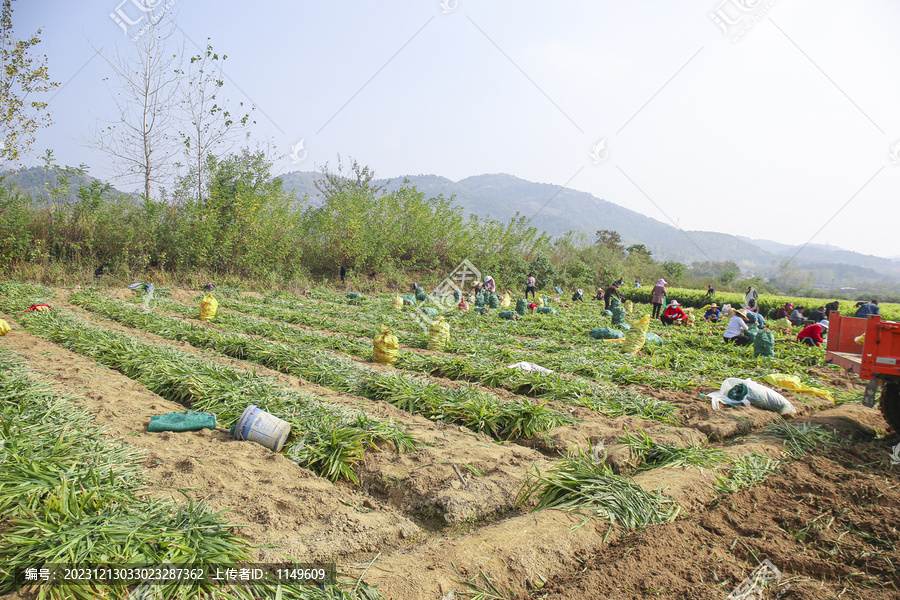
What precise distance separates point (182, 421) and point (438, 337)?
211 inches

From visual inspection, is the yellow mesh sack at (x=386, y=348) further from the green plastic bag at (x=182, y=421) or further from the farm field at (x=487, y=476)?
the green plastic bag at (x=182, y=421)

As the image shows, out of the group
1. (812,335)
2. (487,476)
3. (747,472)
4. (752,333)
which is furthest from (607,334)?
(487,476)

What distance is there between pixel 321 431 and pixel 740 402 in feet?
16.2

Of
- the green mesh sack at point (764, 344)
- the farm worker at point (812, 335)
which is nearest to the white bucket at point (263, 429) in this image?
the green mesh sack at point (764, 344)

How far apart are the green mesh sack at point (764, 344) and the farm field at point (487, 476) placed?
2.57 metres

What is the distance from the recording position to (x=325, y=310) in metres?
14.3

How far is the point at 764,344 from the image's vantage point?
9109 mm

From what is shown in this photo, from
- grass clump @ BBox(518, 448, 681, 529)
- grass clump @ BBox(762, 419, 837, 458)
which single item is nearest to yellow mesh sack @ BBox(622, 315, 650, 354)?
grass clump @ BBox(762, 419, 837, 458)

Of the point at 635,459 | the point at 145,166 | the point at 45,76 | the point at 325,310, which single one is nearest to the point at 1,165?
A: the point at 45,76

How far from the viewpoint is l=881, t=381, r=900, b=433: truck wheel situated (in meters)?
4.77

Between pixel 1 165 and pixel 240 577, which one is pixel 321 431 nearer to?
pixel 240 577

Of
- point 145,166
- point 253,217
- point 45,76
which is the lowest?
point 253,217

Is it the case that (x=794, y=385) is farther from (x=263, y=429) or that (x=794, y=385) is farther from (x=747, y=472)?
(x=263, y=429)

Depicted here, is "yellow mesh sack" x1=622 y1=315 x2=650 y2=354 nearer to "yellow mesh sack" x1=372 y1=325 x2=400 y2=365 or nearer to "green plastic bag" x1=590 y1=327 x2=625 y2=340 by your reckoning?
"green plastic bag" x1=590 y1=327 x2=625 y2=340
